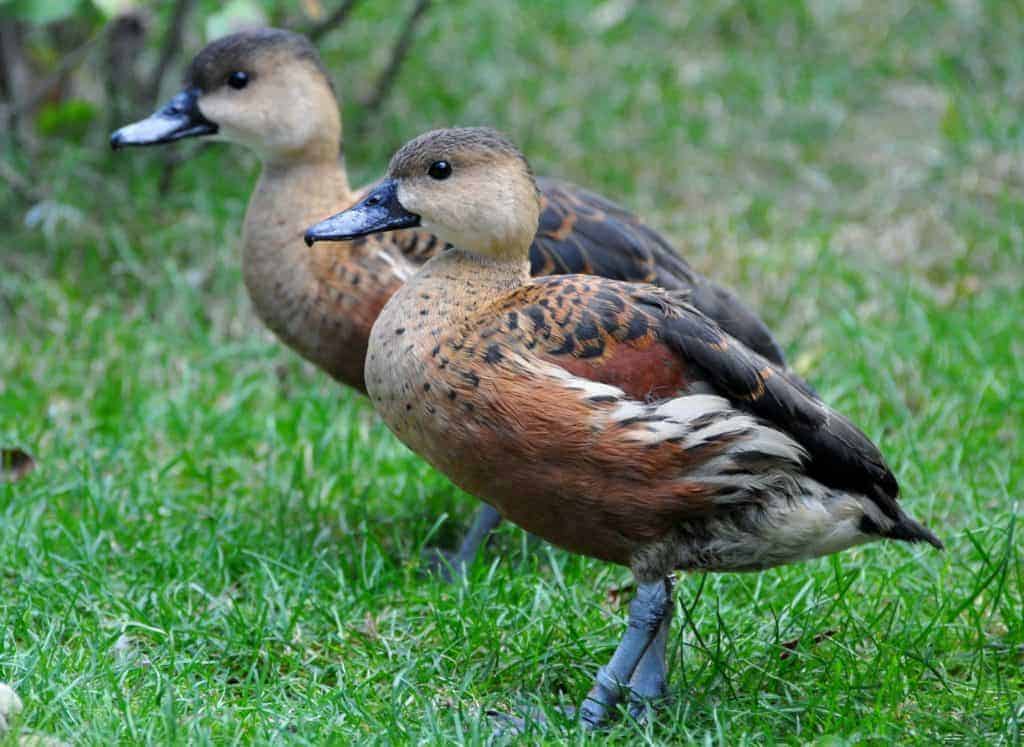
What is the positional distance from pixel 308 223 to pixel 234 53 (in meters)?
0.72

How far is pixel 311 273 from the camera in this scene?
4.77 metres

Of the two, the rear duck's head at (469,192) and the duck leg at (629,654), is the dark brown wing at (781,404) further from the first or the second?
the duck leg at (629,654)

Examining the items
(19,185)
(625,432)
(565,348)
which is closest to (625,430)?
(625,432)

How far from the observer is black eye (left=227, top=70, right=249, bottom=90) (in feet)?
16.7

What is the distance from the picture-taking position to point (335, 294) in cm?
472

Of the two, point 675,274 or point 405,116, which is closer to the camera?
point 675,274

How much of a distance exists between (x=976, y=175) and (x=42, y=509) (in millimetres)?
5060

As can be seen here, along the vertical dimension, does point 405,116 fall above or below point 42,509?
above

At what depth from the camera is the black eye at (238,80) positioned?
5.10 metres

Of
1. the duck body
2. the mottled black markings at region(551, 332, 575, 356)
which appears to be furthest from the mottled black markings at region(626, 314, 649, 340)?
the mottled black markings at region(551, 332, 575, 356)

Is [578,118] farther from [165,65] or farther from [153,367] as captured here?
[153,367]

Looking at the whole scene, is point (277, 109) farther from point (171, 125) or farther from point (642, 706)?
point (642, 706)

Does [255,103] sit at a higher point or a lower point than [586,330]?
higher

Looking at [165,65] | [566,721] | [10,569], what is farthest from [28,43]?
[566,721]
